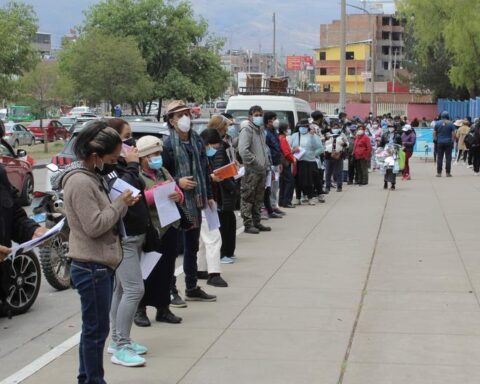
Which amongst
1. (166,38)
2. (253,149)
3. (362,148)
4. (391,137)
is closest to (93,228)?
(253,149)

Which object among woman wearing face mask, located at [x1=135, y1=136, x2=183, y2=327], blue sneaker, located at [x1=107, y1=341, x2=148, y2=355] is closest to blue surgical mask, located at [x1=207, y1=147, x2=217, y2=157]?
woman wearing face mask, located at [x1=135, y1=136, x2=183, y2=327]

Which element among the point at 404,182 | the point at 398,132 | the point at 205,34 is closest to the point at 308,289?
the point at 404,182

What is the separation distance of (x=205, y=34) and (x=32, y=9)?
21.3m

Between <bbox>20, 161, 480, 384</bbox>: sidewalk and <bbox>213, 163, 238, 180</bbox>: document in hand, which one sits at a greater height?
<bbox>213, 163, 238, 180</bbox>: document in hand

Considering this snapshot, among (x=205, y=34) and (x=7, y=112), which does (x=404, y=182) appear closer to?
(x=205, y=34)

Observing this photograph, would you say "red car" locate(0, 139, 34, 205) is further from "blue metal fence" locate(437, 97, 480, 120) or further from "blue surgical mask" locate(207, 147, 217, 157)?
"blue metal fence" locate(437, 97, 480, 120)

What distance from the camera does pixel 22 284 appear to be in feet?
26.9

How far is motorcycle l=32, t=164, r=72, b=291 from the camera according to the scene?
29.9 ft

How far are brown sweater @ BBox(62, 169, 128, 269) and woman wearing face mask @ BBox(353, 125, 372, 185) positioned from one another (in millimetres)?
17890

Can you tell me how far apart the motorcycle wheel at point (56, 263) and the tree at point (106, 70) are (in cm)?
3864

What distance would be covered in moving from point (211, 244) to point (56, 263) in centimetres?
172

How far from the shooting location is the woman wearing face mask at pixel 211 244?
9.06 metres

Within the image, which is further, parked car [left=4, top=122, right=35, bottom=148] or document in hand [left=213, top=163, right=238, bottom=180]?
parked car [left=4, top=122, right=35, bottom=148]

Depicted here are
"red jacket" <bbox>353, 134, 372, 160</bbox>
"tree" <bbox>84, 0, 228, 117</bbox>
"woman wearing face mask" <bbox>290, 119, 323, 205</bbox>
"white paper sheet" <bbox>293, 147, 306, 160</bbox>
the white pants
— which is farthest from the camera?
"tree" <bbox>84, 0, 228, 117</bbox>
